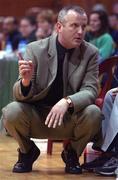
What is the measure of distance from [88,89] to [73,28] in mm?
416

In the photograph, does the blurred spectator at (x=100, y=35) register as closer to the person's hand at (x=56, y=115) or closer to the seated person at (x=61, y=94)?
the seated person at (x=61, y=94)

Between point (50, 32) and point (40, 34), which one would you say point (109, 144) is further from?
point (50, 32)

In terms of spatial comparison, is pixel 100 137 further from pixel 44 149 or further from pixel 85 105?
pixel 44 149

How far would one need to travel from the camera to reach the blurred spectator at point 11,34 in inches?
352

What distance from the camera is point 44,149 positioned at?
17.0 feet

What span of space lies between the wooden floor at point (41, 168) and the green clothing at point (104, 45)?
1904 mm

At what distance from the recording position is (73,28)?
410 centimetres

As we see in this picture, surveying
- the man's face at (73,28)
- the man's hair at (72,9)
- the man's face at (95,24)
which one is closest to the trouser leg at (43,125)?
the man's face at (73,28)

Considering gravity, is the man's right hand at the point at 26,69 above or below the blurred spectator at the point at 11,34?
above

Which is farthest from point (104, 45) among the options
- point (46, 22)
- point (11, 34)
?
point (11, 34)

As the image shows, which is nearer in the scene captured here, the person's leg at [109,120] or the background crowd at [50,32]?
the person's leg at [109,120]

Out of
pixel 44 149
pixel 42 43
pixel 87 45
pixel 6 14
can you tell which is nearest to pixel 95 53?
pixel 87 45

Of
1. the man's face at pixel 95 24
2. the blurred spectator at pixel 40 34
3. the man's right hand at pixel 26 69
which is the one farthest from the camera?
the blurred spectator at pixel 40 34

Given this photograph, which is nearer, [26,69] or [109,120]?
[26,69]
